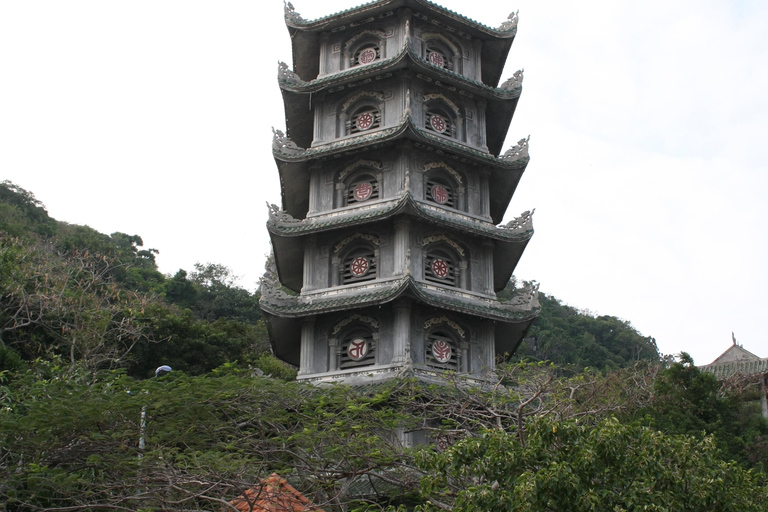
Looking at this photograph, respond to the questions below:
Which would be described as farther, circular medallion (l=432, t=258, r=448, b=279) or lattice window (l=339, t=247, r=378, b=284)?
circular medallion (l=432, t=258, r=448, b=279)

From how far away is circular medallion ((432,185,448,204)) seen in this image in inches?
818

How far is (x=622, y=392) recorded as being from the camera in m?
27.9

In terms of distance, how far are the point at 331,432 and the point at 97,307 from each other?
16.3 m

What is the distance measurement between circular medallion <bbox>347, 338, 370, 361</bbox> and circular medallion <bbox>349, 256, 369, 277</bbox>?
1636 mm

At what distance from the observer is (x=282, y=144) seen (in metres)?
21.1

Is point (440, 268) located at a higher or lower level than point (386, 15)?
lower

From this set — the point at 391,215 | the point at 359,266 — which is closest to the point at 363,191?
the point at 391,215

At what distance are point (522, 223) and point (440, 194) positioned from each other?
2098 millimetres

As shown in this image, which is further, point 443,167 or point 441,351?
point 443,167

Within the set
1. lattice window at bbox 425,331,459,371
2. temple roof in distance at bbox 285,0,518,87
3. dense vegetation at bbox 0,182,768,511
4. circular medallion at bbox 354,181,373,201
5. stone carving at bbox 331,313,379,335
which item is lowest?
dense vegetation at bbox 0,182,768,511

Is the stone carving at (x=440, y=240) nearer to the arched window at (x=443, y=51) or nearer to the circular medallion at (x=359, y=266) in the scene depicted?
the circular medallion at (x=359, y=266)

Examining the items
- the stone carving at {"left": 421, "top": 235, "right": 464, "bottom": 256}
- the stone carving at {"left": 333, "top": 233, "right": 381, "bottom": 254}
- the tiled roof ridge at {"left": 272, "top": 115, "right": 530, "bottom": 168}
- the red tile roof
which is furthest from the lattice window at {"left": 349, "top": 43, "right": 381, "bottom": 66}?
the red tile roof

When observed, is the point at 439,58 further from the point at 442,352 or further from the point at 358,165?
the point at 442,352

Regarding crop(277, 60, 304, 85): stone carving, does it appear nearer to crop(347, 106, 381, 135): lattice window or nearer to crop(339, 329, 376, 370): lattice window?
crop(347, 106, 381, 135): lattice window
